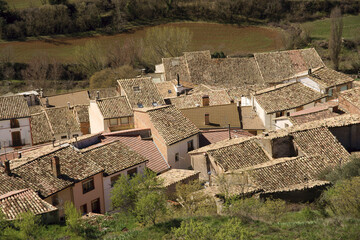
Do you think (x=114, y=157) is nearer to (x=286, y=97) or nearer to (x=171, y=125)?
(x=171, y=125)

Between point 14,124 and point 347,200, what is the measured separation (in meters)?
31.2

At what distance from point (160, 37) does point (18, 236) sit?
56130mm

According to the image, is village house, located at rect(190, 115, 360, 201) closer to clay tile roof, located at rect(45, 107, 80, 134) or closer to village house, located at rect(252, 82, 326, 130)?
village house, located at rect(252, 82, 326, 130)

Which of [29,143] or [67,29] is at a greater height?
[67,29]

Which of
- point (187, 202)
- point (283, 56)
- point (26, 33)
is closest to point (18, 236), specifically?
point (187, 202)

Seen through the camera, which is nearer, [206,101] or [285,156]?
[285,156]

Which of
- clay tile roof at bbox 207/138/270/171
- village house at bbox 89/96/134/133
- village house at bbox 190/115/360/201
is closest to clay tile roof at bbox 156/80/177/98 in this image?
village house at bbox 89/96/134/133

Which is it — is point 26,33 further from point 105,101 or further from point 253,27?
point 105,101

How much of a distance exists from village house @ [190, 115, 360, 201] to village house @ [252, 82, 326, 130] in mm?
7767

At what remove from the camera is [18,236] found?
53.3ft

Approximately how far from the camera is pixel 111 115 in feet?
129

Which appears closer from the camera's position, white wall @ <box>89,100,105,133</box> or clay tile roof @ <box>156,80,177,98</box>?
white wall @ <box>89,100,105,133</box>

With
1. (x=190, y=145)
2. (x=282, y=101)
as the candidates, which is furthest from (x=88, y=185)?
(x=282, y=101)

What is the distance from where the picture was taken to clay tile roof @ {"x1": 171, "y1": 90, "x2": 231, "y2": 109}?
4294 cm
